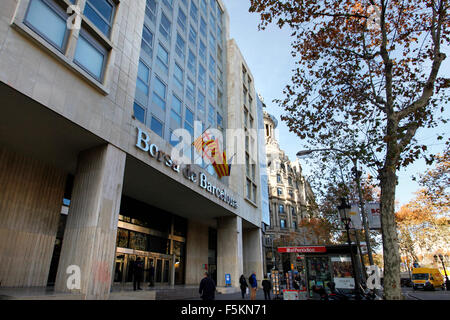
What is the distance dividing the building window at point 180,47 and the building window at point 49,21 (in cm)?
1164

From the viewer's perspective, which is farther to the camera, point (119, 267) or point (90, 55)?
point (119, 267)

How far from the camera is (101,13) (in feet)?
45.1

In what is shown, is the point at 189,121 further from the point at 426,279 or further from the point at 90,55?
the point at 426,279

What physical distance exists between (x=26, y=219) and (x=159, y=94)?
10.6m

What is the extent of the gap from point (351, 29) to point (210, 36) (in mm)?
19101

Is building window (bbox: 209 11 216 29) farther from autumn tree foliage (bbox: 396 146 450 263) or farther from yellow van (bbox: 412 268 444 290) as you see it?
yellow van (bbox: 412 268 444 290)

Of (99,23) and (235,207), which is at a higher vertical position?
(99,23)

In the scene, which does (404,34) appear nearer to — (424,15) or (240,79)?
(424,15)

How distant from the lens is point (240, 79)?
110 feet

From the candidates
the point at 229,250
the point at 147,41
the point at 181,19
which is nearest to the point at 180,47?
the point at 181,19

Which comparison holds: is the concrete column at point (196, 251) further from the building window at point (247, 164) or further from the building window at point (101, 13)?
the building window at point (101, 13)

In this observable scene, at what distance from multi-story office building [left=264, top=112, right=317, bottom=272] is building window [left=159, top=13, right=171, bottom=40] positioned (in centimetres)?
4384
